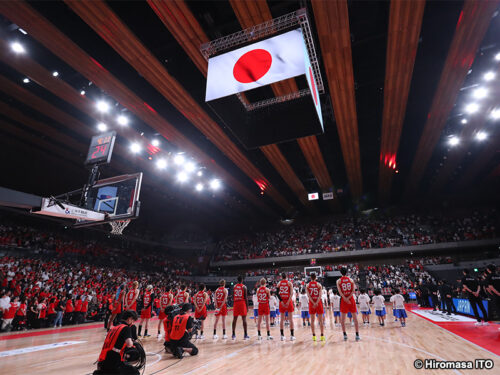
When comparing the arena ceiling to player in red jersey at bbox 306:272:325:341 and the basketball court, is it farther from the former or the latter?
the basketball court

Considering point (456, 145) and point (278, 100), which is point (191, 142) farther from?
point (456, 145)

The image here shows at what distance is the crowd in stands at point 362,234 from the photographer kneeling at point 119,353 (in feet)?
82.8

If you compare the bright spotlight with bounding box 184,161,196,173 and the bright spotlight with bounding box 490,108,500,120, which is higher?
the bright spotlight with bounding box 490,108,500,120

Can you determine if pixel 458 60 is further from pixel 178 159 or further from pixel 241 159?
pixel 178 159

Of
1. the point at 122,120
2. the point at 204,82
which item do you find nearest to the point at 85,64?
the point at 122,120

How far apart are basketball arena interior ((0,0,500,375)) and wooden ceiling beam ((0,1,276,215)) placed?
0.06 metres

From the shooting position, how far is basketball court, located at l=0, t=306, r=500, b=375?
4.62 meters

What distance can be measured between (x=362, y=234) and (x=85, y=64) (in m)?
26.4

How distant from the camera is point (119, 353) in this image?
3441 mm

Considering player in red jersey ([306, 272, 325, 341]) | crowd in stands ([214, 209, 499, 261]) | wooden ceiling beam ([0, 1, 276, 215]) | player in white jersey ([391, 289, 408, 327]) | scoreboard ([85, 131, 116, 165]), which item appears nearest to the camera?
player in red jersey ([306, 272, 325, 341])

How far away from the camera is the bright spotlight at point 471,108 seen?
11727 millimetres

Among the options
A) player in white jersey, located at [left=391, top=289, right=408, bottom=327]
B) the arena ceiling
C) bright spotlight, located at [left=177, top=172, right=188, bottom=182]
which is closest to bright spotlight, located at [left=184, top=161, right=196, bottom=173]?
bright spotlight, located at [left=177, top=172, right=188, bottom=182]

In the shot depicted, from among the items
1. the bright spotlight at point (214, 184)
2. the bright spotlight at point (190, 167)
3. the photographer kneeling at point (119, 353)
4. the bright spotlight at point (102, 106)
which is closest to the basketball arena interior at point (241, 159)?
the photographer kneeling at point (119, 353)

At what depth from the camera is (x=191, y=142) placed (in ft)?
46.0
